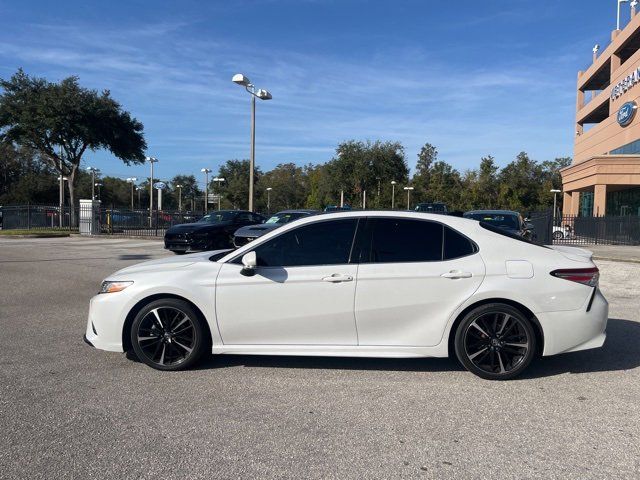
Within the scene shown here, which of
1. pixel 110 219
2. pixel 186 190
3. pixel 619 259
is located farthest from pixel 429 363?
pixel 186 190

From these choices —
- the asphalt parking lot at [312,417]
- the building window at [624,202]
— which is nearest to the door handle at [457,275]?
the asphalt parking lot at [312,417]

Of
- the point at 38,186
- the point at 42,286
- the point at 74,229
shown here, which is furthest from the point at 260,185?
the point at 42,286

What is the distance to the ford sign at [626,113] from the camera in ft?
122

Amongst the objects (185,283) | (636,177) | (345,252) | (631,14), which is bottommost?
(185,283)

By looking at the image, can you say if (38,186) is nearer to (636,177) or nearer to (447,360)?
(636,177)

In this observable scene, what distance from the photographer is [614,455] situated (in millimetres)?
3424

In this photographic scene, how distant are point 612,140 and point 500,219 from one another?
3368cm

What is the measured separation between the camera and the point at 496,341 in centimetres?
484

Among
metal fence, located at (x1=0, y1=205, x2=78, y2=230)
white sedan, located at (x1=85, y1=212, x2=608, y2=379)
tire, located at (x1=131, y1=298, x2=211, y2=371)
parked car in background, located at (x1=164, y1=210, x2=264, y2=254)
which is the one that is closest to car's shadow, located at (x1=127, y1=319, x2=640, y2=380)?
tire, located at (x1=131, y1=298, x2=211, y2=371)

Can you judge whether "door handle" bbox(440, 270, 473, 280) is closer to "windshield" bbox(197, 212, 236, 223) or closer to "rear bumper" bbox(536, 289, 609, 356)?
"rear bumper" bbox(536, 289, 609, 356)

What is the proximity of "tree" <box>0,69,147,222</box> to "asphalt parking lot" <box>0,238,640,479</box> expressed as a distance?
3088 cm

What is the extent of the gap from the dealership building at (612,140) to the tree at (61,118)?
3279 centimetres

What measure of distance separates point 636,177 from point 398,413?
37.4 meters

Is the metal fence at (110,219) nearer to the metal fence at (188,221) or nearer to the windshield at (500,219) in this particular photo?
the metal fence at (188,221)
